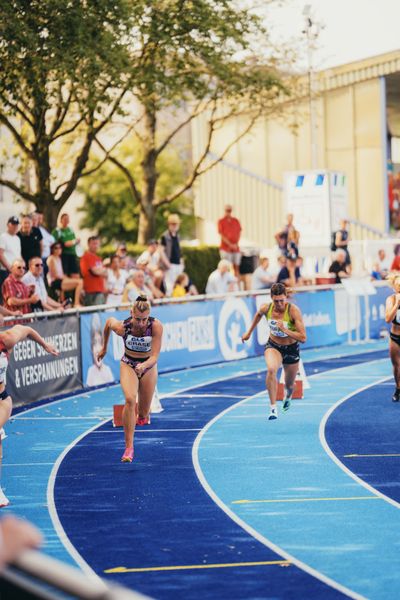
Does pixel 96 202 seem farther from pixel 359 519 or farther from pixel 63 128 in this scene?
pixel 359 519

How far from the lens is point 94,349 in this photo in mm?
21125

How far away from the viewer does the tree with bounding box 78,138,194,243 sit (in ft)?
193

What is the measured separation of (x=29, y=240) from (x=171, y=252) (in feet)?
18.9

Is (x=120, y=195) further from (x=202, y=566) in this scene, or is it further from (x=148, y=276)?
(x=202, y=566)

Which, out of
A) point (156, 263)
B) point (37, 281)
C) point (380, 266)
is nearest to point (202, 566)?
point (37, 281)

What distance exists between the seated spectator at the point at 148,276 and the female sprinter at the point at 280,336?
21.9 ft

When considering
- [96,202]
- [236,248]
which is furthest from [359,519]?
[96,202]

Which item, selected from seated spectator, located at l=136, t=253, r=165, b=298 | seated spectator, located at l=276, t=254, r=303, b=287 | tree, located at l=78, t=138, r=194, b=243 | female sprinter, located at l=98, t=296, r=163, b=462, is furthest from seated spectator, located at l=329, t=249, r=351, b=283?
tree, located at l=78, t=138, r=194, b=243

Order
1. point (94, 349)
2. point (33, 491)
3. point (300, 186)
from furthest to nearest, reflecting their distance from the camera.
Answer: point (300, 186) < point (94, 349) < point (33, 491)

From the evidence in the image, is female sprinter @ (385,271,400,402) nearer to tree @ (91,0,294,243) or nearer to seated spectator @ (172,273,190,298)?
seated spectator @ (172,273,190,298)

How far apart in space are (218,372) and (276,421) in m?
6.92

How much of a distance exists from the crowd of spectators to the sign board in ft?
7.24

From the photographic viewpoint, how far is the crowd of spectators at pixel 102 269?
19734mm

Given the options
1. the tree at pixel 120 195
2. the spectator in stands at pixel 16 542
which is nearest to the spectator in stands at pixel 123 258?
the spectator in stands at pixel 16 542
